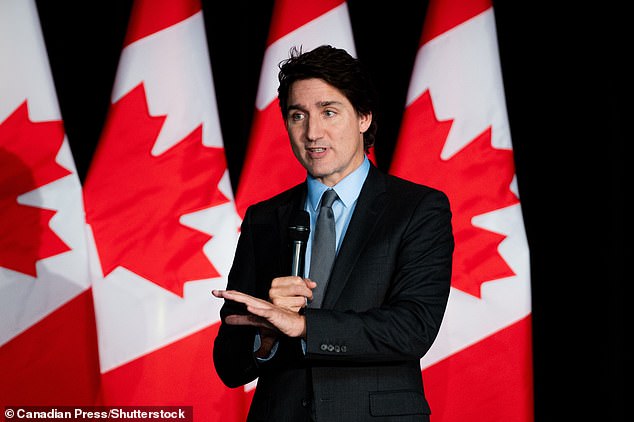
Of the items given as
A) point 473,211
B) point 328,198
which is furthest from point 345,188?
point 473,211

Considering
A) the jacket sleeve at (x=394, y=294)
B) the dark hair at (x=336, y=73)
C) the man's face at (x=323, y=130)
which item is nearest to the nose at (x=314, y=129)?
the man's face at (x=323, y=130)

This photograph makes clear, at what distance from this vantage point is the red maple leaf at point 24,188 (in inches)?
118

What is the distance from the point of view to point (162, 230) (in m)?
3.10

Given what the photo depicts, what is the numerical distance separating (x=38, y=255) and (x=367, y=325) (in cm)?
199

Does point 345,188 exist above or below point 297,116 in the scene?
below

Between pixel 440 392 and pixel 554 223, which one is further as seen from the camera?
pixel 554 223

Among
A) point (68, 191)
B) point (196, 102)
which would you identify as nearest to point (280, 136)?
point (196, 102)

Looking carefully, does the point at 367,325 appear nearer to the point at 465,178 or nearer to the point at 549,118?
the point at 465,178

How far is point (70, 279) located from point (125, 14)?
1.42 meters

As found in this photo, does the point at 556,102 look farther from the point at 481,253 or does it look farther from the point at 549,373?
the point at 549,373

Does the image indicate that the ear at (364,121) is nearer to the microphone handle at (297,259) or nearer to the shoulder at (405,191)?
the shoulder at (405,191)

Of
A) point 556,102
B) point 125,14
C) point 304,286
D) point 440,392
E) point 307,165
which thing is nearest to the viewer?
point 304,286

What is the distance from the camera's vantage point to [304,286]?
4.75ft

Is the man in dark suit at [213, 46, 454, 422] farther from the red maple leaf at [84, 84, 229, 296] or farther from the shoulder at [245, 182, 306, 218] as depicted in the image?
the red maple leaf at [84, 84, 229, 296]
